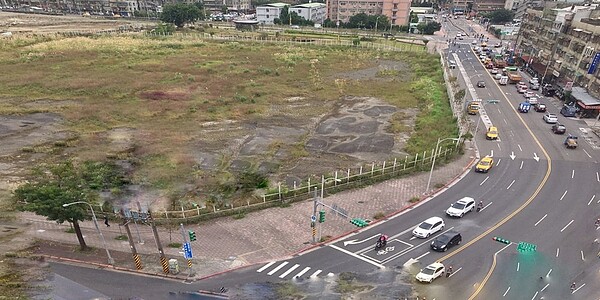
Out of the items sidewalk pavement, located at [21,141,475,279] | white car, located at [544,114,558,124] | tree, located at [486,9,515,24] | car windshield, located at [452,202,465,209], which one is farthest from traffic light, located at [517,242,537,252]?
tree, located at [486,9,515,24]

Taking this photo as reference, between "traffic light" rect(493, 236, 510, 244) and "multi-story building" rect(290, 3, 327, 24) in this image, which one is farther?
"multi-story building" rect(290, 3, 327, 24)

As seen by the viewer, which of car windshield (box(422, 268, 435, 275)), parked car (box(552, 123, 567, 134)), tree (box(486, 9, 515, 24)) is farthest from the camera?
tree (box(486, 9, 515, 24))

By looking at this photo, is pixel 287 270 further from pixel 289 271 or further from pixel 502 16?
pixel 502 16

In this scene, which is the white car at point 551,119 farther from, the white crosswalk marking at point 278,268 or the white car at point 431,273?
the white crosswalk marking at point 278,268

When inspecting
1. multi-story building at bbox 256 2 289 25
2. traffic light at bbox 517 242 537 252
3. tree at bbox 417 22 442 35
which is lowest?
traffic light at bbox 517 242 537 252

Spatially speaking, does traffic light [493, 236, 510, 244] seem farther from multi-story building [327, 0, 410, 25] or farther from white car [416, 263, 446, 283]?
multi-story building [327, 0, 410, 25]

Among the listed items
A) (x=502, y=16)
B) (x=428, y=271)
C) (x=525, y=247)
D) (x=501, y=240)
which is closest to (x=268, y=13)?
(x=502, y=16)
